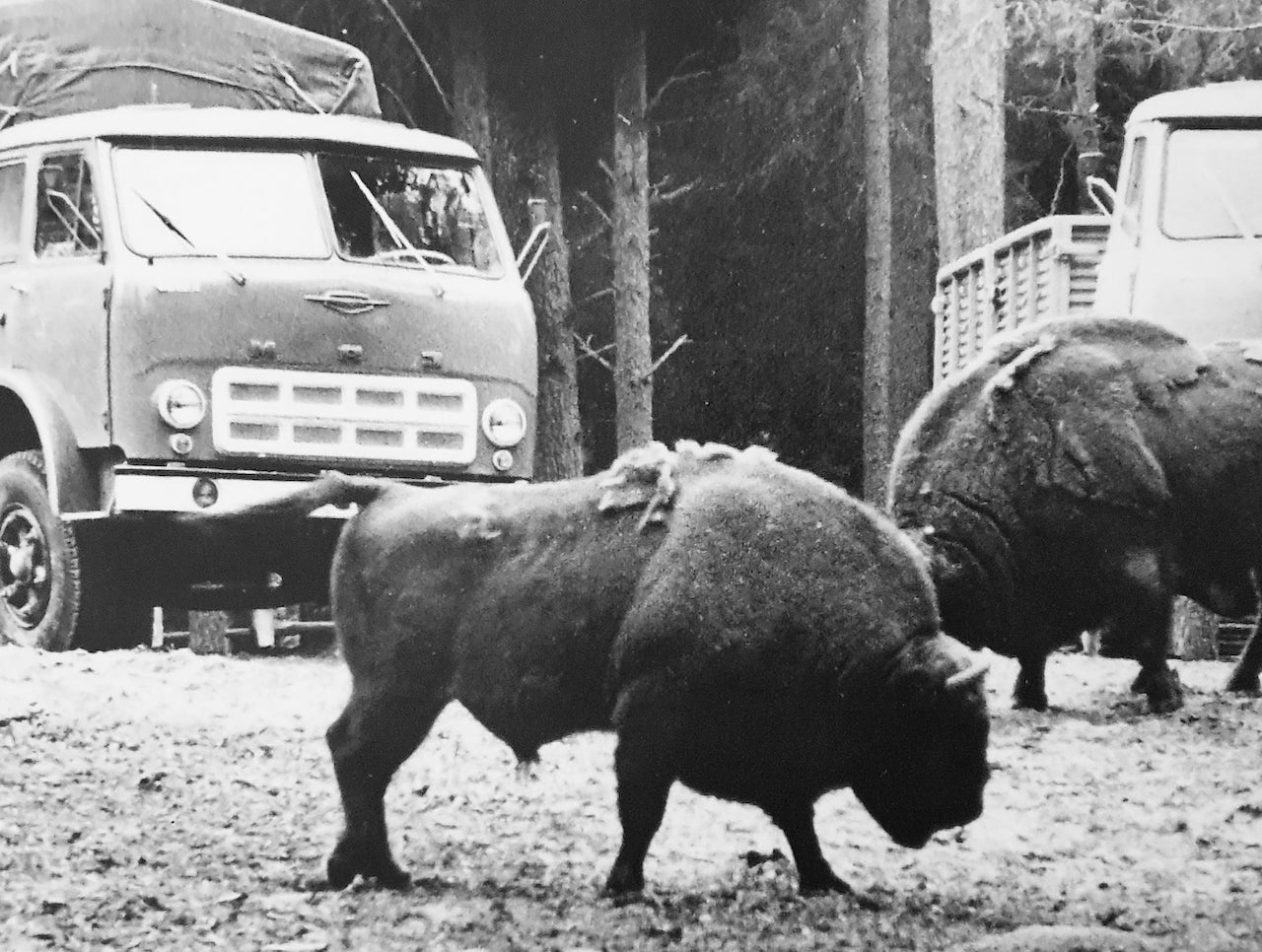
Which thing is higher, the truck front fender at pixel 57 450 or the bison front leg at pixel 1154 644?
the truck front fender at pixel 57 450

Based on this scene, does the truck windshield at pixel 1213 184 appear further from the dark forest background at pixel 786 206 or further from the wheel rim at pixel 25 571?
the dark forest background at pixel 786 206

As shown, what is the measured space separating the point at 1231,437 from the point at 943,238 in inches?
242

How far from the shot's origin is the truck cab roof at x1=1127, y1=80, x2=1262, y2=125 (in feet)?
33.3

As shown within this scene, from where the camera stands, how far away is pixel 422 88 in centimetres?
1658

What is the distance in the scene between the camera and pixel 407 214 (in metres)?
9.86

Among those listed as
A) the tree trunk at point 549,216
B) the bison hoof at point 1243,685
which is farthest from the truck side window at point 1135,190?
the tree trunk at point 549,216

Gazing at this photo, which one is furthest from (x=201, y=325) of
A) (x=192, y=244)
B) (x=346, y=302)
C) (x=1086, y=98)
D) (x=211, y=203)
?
(x=1086, y=98)

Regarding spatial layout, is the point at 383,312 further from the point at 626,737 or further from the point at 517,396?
the point at 626,737

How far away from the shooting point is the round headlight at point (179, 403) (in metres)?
9.08

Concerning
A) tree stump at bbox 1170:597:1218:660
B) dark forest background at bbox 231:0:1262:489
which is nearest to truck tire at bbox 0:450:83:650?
tree stump at bbox 1170:597:1218:660

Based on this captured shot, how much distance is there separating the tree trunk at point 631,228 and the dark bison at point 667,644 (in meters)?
9.72

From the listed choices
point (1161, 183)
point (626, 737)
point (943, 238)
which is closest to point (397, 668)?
point (626, 737)

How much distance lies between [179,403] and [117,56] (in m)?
2.03

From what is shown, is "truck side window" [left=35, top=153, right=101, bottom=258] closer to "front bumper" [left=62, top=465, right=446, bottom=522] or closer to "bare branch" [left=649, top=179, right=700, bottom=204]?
"front bumper" [left=62, top=465, right=446, bottom=522]
